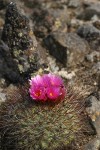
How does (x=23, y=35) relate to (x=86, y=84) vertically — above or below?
above

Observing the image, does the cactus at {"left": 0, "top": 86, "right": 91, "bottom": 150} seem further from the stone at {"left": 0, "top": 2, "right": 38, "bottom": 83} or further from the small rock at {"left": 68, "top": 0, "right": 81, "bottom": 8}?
the small rock at {"left": 68, "top": 0, "right": 81, "bottom": 8}

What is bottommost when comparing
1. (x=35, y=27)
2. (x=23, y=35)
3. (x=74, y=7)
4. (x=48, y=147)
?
(x=48, y=147)

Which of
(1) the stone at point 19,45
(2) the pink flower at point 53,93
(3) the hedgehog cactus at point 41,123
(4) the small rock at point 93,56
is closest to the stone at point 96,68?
(4) the small rock at point 93,56

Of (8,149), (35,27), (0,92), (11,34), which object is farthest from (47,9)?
(8,149)

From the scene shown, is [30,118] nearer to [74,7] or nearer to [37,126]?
[37,126]

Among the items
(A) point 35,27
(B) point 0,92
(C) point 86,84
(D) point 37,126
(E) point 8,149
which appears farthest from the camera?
(A) point 35,27

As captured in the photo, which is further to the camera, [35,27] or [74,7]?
[74,7]

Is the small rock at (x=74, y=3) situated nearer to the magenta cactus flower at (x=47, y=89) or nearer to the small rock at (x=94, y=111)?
the small rock at (x=94, y=111)

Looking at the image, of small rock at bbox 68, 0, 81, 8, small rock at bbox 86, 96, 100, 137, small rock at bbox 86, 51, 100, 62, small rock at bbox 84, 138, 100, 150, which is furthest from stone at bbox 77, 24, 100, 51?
small rock at bbox 84, 138, 100, 150
